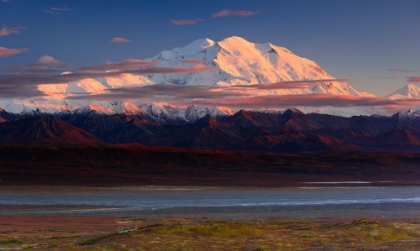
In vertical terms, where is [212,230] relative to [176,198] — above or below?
above

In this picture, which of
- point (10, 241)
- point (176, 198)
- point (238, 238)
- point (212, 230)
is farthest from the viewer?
point (176, 198)

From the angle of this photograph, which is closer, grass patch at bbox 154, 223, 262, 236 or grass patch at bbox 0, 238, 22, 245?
grass patch at bbox 0, 238, 22, 245

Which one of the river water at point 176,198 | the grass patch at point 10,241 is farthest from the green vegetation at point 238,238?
the river water at point 176,198

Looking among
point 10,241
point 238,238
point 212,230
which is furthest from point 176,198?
point 10,241

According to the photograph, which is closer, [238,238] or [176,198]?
[238,238]

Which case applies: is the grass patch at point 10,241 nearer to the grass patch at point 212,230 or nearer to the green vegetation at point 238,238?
the green vegetation at point 238,238

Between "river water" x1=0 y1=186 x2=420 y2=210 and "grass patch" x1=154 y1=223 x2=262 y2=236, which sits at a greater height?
"grass patch" x1=154 y1=223 x2=262 y2=236

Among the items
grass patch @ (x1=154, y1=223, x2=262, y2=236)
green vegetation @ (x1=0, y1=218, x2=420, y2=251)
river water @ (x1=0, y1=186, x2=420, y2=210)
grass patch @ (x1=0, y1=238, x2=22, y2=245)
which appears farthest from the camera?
river water @ (x1=0, y1=186, x2=420, y2=210)

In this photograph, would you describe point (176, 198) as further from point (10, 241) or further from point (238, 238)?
point (10, 241)

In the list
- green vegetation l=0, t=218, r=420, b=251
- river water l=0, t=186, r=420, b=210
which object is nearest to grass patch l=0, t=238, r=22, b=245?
green vegetation l=0, t=218, r=420, b=251

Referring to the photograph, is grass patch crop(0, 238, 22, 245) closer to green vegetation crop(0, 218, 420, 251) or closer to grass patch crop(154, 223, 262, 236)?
green vegetation crop(0, 218, 420, 251)

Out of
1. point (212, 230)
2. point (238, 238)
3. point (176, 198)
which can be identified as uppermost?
point (212, 230)

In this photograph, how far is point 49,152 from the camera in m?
164

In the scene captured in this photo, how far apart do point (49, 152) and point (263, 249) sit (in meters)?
137
